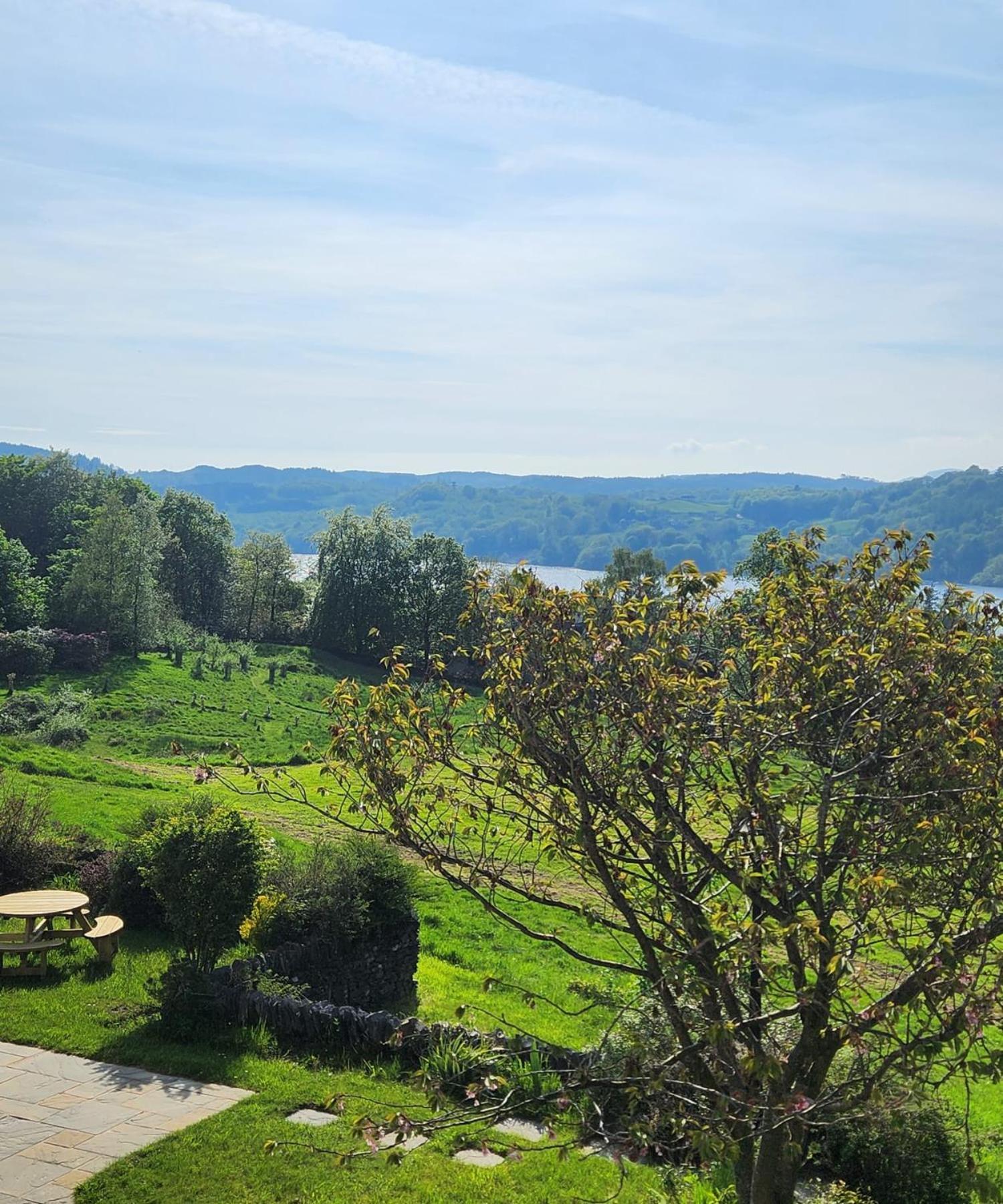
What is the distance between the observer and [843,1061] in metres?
9.62

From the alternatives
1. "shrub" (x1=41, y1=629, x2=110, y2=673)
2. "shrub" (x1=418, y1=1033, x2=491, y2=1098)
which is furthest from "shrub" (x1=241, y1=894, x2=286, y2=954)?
"shrub" (x1=41, y1=629, x2=110, y2=673)

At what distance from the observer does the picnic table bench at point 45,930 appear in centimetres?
1259

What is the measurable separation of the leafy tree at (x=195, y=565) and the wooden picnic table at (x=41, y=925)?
5835 centimetres

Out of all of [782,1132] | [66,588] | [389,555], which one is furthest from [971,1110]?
[389,555]

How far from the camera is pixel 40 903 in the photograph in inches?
505

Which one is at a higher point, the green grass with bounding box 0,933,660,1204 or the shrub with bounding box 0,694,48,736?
the green grass with bounding box 0,933,660,1204

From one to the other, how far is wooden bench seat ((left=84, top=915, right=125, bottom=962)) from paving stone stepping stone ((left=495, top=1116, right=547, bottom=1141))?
5.88m

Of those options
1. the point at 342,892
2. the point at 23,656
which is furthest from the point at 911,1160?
the point at 23,656

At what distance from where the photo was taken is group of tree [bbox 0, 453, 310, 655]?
54.6 meters

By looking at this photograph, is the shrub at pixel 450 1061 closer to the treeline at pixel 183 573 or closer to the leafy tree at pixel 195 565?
the treeline at pixel 183 573

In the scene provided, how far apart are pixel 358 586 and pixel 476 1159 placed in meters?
56.2

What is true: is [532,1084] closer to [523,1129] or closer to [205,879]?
[523,1129]

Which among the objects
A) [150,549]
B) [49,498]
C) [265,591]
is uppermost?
[49,498]

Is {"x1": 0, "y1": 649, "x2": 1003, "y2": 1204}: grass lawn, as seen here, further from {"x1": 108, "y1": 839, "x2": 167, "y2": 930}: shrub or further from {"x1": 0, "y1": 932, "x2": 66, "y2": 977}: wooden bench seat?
{"x1": 108, "y1": 839, "x2": 167, "y2": 930}: shrub
